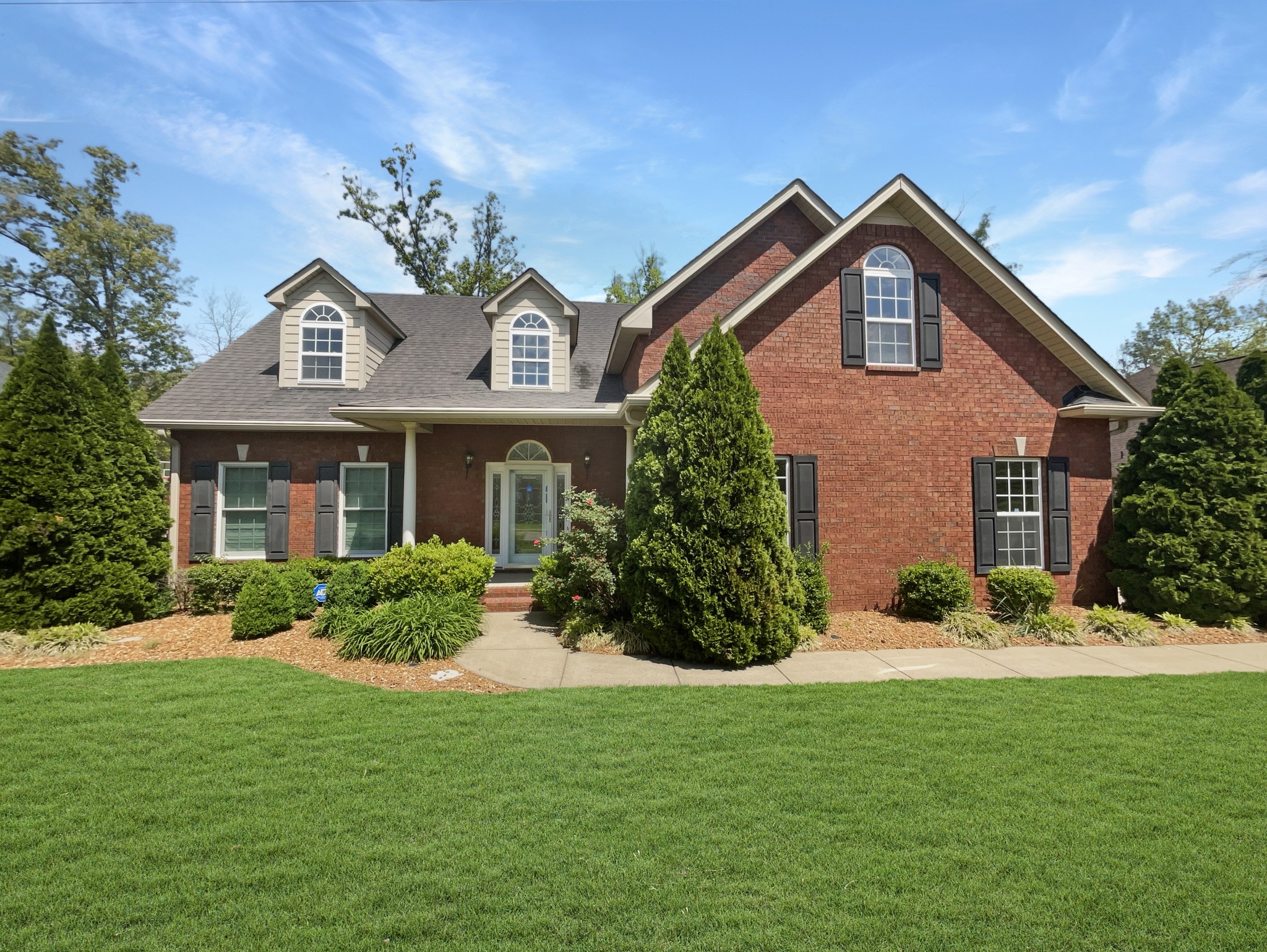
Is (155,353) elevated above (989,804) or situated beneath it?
elevated above

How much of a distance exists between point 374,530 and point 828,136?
10940mm

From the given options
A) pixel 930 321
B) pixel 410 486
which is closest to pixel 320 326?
pixel 410 486

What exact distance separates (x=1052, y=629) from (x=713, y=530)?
17.7 feet

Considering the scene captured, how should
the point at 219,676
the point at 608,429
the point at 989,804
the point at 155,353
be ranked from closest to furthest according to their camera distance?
Result: the point at 989,804, the point at 219,676, the point at 608,429, the point at 155,353

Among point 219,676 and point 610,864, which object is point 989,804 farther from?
point 219,676

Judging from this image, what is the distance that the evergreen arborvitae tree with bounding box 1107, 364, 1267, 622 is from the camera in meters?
9.23

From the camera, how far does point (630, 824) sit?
11.8ft

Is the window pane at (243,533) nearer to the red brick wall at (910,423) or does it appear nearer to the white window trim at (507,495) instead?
the white window trim at (507,495)

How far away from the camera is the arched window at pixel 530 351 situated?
12.9 meters

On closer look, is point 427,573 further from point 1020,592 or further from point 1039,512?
point 1039,512

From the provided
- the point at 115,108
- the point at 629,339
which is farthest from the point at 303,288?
the point at 629,339

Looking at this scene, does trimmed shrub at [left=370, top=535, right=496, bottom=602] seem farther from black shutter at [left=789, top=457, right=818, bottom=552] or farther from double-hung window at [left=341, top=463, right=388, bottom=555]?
black shutter at [left=789, top=457, right=818, bottom=552]

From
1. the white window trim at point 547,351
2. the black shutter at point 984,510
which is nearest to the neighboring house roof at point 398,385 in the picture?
the white window trim at point 547,351

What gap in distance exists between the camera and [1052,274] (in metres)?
16.8
